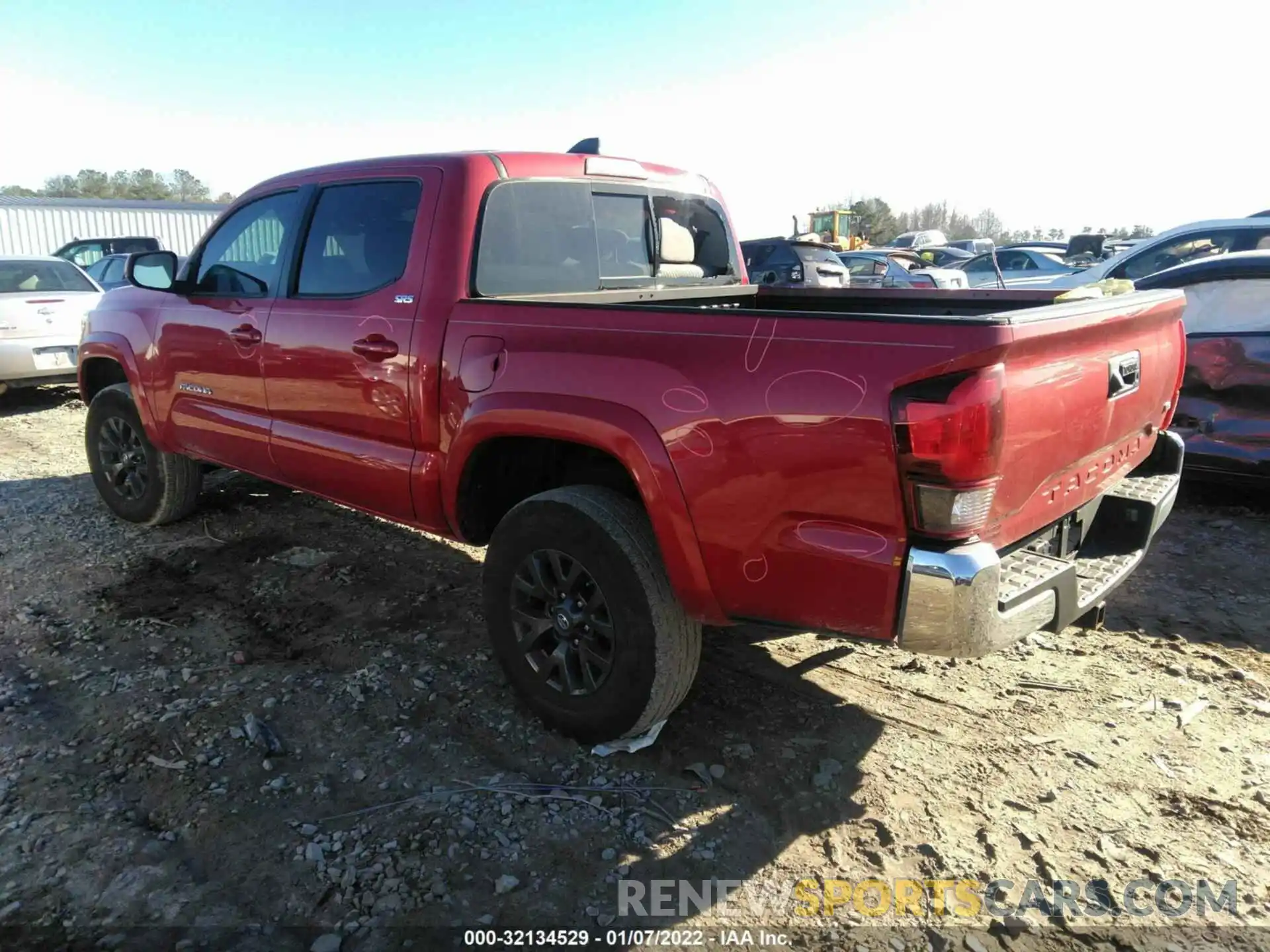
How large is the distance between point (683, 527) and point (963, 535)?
2.55 ft

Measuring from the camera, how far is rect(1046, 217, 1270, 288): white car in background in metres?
8.09

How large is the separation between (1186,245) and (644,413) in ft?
27.4

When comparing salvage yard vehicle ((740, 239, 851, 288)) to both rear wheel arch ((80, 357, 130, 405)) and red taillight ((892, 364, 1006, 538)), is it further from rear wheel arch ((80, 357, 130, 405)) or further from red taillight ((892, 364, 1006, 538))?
red taillight ((892, 364, 1006, 538))

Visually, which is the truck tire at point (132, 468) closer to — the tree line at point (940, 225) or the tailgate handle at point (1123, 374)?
the tailgate handle at point (1123, 374)

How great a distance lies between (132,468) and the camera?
529 cm

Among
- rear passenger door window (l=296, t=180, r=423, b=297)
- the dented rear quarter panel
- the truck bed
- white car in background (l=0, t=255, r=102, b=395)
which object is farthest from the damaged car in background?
white car in background (l=0, t=255, r=102, b=395)

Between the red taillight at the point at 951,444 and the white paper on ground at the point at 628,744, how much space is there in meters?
1.30

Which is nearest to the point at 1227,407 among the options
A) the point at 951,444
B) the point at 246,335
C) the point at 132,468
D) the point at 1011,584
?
the point at 1011,584

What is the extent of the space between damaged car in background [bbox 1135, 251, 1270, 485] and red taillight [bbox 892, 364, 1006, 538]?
367 cm

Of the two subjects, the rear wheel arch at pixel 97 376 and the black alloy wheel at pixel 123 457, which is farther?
the rear wheel arch at pixel 97 376

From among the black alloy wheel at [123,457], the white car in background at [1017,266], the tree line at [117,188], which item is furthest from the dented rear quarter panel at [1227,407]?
the tree line at [117,188]

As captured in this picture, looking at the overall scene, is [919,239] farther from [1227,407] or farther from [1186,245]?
[1227,407]

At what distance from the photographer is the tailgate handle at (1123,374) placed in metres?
2.61

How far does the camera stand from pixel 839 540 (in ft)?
7.36
